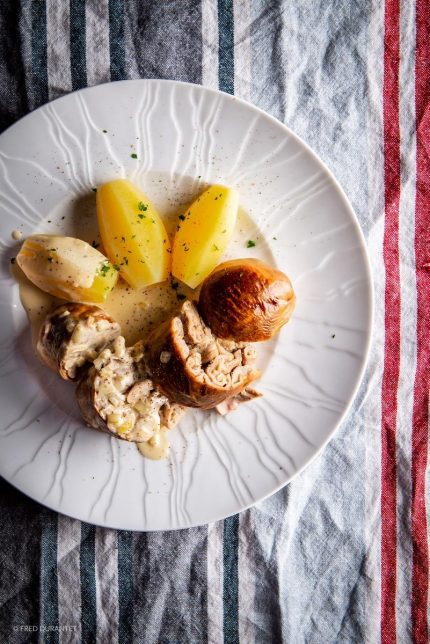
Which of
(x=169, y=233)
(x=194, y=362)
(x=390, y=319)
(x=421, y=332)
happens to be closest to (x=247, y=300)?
(x=194, y=362)

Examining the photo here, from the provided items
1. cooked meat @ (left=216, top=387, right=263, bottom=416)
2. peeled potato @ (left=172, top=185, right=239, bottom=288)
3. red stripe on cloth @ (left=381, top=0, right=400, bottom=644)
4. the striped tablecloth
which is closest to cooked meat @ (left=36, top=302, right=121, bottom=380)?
peeled potato @ (left=172, top=185, right=239, bottom=288)

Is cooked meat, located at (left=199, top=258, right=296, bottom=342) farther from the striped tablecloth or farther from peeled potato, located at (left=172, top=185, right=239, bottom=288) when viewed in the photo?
the striped tablecloth

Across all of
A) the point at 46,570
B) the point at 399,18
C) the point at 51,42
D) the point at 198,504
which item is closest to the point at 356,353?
the point at 198,504

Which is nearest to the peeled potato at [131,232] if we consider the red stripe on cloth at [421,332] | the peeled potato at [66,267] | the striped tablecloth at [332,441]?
the peeled potato at [66,267]

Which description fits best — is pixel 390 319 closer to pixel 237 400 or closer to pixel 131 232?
pixel 237 400

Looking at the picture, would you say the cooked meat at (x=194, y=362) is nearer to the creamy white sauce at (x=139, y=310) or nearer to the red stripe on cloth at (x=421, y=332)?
the creamy white sauce at (x=139, y=310)

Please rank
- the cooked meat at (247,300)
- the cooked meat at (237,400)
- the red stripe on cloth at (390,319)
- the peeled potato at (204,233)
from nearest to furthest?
the cooked meat at (247,300), the peeled potato at (204,233), the cooked meat at (237,400), the red stripe on cloth at (390,319)

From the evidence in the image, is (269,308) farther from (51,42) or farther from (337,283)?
(51,42)
